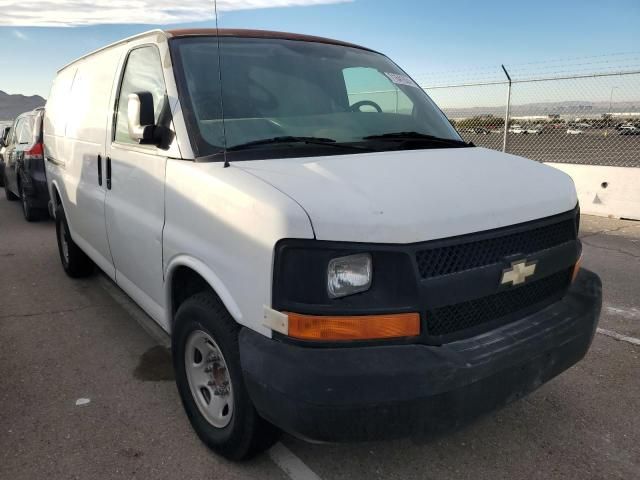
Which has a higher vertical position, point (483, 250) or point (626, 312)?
point (483, 250)

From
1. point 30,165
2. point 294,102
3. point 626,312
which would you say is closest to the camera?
point 294,102

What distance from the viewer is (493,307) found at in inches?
87.2

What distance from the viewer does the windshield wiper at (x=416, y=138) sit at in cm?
291

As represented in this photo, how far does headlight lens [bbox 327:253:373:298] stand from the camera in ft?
6.29

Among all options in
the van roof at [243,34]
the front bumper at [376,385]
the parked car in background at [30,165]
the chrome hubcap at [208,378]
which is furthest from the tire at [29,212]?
the front bumper at [376,385]

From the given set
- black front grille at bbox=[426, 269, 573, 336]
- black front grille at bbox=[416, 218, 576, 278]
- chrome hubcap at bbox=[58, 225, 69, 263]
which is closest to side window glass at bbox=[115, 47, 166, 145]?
black front grille at bbox=[416, 218, 576, 278]

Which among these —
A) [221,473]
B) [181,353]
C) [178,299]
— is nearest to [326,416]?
[221,473]

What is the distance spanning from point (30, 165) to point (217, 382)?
7.76 meters

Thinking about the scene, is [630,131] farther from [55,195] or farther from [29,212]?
[29,212]

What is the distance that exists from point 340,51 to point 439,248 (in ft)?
6.72

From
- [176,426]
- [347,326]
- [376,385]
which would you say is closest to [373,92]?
[347,326]

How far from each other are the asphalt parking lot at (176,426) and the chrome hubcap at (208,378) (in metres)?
0.22

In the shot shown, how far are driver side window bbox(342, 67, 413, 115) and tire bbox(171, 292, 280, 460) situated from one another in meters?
1.65

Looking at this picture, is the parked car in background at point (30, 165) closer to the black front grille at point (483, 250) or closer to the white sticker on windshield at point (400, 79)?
the white sticker on windshield at point (400, 79)
